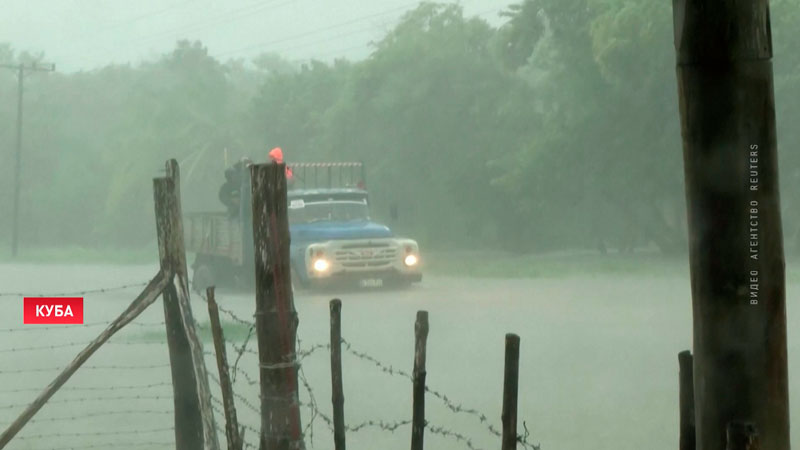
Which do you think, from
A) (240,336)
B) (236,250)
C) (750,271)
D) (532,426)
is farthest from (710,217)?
(236,250)

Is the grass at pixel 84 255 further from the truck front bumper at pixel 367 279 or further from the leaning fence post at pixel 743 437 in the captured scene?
the leaning fence post at pixel 743 437

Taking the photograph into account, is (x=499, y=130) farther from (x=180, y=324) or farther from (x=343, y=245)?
(x=180, y=324)

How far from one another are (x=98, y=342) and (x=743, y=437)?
144 inches

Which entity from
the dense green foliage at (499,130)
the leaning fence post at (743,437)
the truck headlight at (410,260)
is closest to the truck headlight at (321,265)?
the truck headlight at (410,260)

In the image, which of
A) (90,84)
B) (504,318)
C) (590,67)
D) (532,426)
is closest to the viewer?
(532,426)

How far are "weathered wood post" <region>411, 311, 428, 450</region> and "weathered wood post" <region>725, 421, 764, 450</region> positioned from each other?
1625mm

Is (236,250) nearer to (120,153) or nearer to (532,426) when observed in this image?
(532,426)

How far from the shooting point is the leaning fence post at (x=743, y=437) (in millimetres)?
3383

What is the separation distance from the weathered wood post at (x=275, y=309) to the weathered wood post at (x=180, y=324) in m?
1.28

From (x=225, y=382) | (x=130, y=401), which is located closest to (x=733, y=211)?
(x=225, y=382)

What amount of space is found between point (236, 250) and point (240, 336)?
826cm

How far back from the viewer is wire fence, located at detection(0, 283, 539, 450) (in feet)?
35.5

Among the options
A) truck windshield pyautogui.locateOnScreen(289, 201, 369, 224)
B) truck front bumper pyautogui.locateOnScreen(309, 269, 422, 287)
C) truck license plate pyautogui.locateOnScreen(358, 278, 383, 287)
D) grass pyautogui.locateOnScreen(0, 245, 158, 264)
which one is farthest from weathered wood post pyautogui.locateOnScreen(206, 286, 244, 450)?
grass pyautogui.locateOnScreen(0, 245, 158, 264)

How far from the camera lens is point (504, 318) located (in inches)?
940
